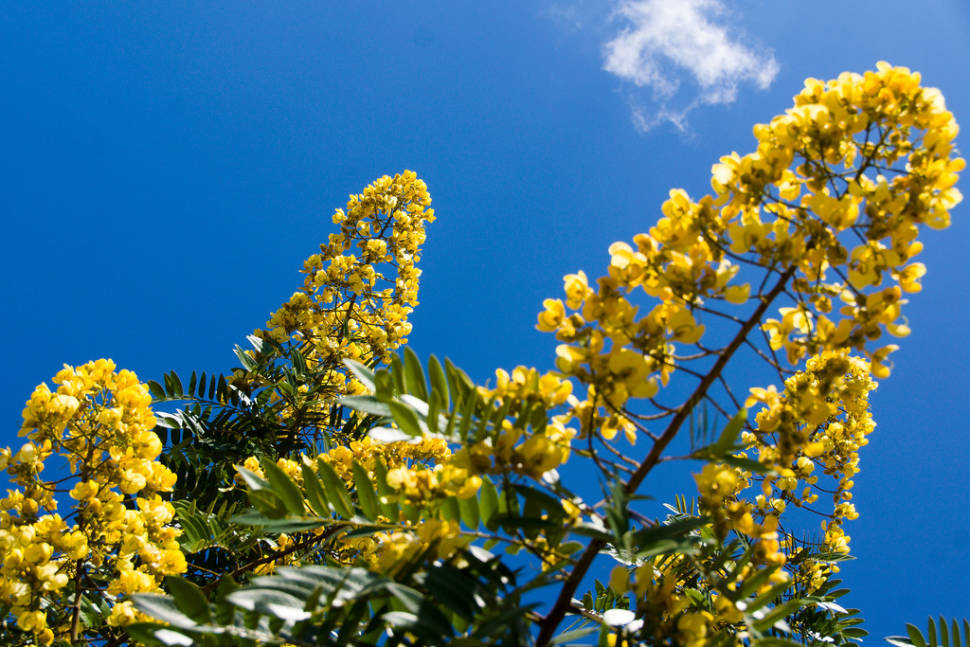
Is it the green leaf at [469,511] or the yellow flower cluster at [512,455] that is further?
the green leaf at [469,511]

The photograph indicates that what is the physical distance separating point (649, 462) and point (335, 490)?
0.71 meters

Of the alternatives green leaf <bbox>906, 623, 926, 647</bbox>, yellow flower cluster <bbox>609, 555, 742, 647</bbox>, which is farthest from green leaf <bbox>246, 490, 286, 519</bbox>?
green leaf <bbox>906, 623, 926, 647</bbox>

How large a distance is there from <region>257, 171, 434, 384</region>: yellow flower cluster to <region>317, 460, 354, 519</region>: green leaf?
2337mm

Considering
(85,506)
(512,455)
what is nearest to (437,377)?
(512,455)

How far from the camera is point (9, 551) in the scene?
5.72ft

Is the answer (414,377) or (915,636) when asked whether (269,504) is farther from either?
(915,636)

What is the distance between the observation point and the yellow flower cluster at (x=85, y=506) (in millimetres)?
1764

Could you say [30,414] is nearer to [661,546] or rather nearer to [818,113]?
[661,546]

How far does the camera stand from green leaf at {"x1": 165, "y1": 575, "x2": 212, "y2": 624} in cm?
119

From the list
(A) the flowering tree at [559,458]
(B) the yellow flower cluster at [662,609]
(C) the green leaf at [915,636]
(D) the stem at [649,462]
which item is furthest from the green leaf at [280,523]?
(C) the green leaf at [915,636]

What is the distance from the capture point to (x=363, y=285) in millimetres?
4254

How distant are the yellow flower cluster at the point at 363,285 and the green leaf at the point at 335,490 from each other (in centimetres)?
234

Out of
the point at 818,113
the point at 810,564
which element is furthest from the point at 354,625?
the point at 810,564

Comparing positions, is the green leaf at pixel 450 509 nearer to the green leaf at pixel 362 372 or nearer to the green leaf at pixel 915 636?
the green leaf at pixel 362 372
